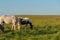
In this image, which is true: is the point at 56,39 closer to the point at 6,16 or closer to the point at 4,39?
the point at 4,39

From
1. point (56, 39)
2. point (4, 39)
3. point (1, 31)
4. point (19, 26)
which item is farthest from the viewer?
point (19, 26)

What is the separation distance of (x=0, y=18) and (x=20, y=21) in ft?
5.63

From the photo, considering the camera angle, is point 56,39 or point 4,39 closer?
point 56,39

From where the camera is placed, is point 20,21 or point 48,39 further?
point 20,21

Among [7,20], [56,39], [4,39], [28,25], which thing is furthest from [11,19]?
[56,39]

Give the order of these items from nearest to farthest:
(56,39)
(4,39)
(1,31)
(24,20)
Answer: (56,39)
(4,39)
(1,31)
(24,20)

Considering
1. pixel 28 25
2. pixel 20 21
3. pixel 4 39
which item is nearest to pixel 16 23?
pixel 20 21

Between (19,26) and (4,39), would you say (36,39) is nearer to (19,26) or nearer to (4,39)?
(4,39)

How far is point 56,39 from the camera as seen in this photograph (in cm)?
1108

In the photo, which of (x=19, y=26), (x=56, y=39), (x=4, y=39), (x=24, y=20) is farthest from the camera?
(x=24, y=20)

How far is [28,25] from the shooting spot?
2136 cm

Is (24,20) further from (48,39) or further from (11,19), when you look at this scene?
(48,39)

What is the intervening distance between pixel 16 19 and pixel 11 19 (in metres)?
0.64

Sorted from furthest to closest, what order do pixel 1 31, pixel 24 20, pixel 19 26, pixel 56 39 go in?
pixel 24 20
pixel 19 26
pixel 1 31
pixel 56 39
